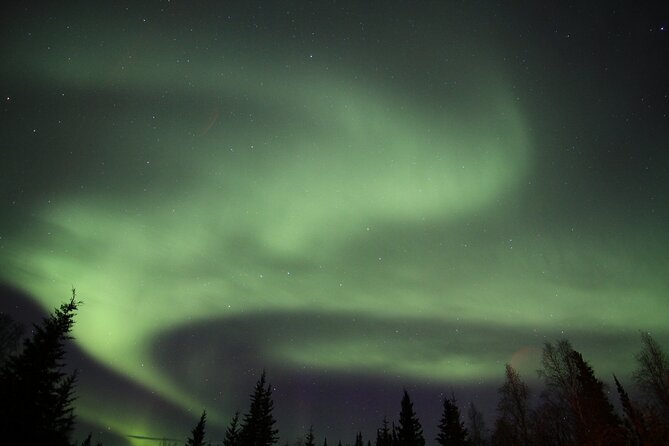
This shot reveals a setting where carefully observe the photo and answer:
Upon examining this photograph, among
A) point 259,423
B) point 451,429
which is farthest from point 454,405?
point 259,423

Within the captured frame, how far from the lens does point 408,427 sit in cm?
4172

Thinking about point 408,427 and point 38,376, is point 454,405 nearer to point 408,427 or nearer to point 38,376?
point 408,427

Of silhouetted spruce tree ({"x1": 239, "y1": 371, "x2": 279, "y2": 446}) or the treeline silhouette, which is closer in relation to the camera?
the treeline silhouette

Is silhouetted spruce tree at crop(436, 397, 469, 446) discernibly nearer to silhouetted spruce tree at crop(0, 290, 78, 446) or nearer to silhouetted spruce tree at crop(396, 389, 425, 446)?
silhouetted spruce tree at crop(396, 389, 425, 446)

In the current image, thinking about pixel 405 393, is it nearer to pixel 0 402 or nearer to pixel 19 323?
pixel 0 402

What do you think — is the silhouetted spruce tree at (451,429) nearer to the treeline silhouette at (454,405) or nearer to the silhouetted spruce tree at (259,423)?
the treeline silhouette at (454,405)

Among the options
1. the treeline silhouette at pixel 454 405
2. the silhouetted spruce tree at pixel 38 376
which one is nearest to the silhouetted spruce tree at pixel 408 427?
the treeline silhouette at pixel 454 405

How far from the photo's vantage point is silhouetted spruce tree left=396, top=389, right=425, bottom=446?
134 ft

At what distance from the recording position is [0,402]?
63.8 feet

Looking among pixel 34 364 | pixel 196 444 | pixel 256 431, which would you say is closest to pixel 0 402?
pixel 34 364

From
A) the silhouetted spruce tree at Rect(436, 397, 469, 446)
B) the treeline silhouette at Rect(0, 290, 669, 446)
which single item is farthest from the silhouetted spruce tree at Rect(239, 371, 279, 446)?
the silhouetted spruce tree at Rect(436, 397, 469, 446)

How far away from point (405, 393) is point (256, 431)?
19919 millimetres

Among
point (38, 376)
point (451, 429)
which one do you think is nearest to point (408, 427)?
point (451, 429)

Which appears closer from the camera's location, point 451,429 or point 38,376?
point 38,376
